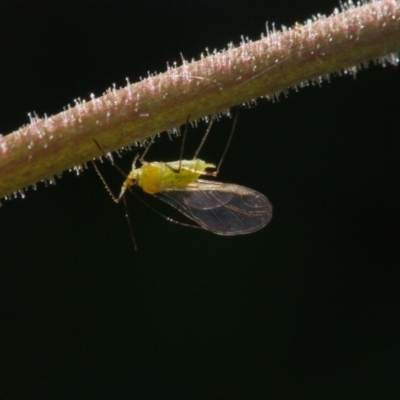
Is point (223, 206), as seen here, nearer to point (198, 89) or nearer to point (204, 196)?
point (204, 196)

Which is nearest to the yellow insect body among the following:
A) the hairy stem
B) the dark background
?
the hairy stem

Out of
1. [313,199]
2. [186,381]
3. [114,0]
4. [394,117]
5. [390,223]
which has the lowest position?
[186,381]

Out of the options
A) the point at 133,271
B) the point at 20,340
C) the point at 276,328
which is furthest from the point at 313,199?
the point at 20,340

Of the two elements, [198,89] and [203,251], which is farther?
[203,251]

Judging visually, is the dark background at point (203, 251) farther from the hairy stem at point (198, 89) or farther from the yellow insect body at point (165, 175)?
the hairy stem at point (198, 89)

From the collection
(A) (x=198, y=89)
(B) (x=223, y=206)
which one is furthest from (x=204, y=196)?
(A) (x=198, y=89)

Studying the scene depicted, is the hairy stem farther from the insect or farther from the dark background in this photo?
the dark background

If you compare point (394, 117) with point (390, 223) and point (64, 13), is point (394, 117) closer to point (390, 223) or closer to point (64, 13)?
point (390, 223)
